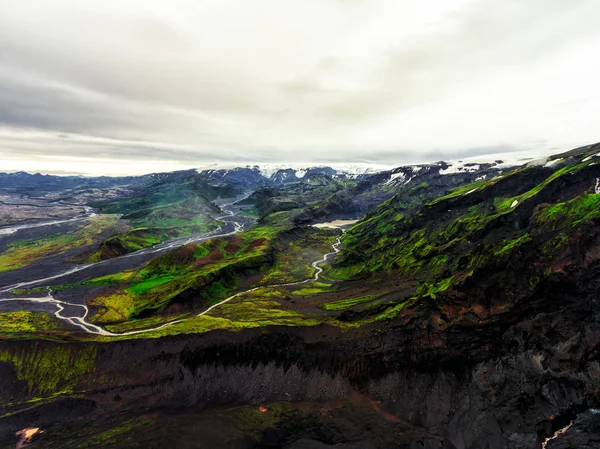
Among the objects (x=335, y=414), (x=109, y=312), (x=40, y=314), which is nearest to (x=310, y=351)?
(x=335, y=414)

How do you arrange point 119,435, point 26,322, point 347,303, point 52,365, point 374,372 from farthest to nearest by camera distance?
point 26,322, point 347,303, point 52,365, point 374,372, point 119,435

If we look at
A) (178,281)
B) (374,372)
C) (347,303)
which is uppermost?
(178,281)

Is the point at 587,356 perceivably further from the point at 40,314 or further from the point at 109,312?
the point at 40,314

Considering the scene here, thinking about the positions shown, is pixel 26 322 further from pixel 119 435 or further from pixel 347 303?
pixel 347 303

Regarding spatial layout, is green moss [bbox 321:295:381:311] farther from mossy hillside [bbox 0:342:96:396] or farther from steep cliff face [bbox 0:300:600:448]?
mossy hillside [bbox 0:342:96:396]

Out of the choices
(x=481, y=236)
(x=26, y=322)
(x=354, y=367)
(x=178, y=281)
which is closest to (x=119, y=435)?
(x=354, y=367)

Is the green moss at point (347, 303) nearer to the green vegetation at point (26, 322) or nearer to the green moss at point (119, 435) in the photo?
the green moss at point (119, 435)

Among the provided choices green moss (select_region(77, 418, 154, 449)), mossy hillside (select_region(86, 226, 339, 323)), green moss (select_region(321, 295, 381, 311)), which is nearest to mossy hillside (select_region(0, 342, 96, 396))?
green moss (select_region(77, 418, 154, 449))

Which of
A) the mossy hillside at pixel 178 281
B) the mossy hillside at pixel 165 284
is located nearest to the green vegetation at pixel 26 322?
the mossy hillside at pixel 165 284
